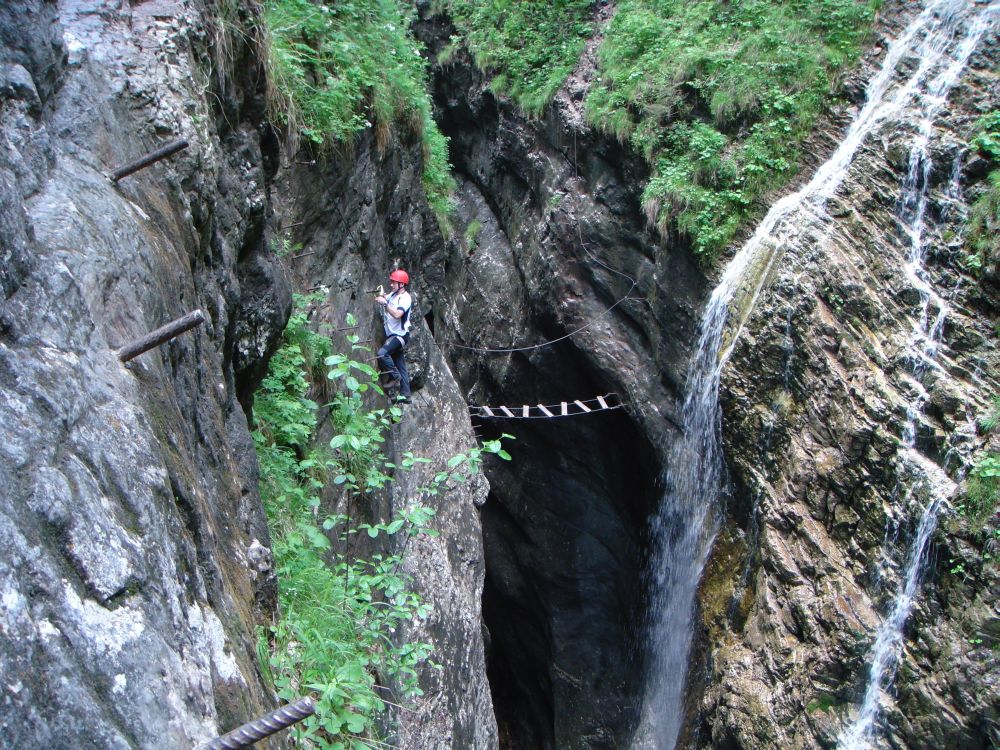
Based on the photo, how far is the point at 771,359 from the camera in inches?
343

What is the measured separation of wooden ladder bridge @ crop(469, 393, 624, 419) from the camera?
475 inches

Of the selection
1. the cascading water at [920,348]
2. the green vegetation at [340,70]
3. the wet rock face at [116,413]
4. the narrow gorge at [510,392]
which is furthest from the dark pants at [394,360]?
the cascading water at [920,348]

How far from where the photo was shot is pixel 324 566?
5.20 metres

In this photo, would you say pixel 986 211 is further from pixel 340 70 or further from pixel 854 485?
pixel 340 70

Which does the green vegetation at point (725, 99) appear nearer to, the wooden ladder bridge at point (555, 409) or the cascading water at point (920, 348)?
the cascading water at point (920, 348)

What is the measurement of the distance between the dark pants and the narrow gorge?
0.47 metres

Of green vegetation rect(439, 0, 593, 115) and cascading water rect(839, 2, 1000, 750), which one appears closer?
cascading water rect(839, 2, 1000, 750)

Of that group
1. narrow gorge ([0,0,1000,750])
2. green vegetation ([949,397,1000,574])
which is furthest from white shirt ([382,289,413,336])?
green vegetation ([949,397,1000,574])

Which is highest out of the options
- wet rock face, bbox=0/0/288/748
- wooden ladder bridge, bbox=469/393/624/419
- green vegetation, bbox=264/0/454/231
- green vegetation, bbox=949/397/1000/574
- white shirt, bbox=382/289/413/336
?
green vegetation, bbox=264/0/454/231

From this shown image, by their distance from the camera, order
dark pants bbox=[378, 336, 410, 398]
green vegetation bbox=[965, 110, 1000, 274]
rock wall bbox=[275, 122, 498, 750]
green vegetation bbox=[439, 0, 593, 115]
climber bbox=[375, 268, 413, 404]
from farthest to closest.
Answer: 1. green vegetation bbox=[439, 0, 593, 115]
2. dark pants bbox=[378, 336, 410, 398]
3. climber bbox=[375, 268, 413, 404]
4. rock wall bbox=[275, 122, 498, 750]
5. green vegetation bbox=[965, 110, 1000, 274]

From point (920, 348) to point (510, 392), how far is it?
7807mm

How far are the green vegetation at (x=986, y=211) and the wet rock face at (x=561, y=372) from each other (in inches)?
133

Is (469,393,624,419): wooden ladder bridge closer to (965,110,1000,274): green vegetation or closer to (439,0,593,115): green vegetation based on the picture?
(439,0,593,115): green vegetation

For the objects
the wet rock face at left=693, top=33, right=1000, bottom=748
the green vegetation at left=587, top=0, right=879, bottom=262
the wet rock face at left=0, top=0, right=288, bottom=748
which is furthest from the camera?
the green vegetation at left=587, top=0, right=879, bottom=262
